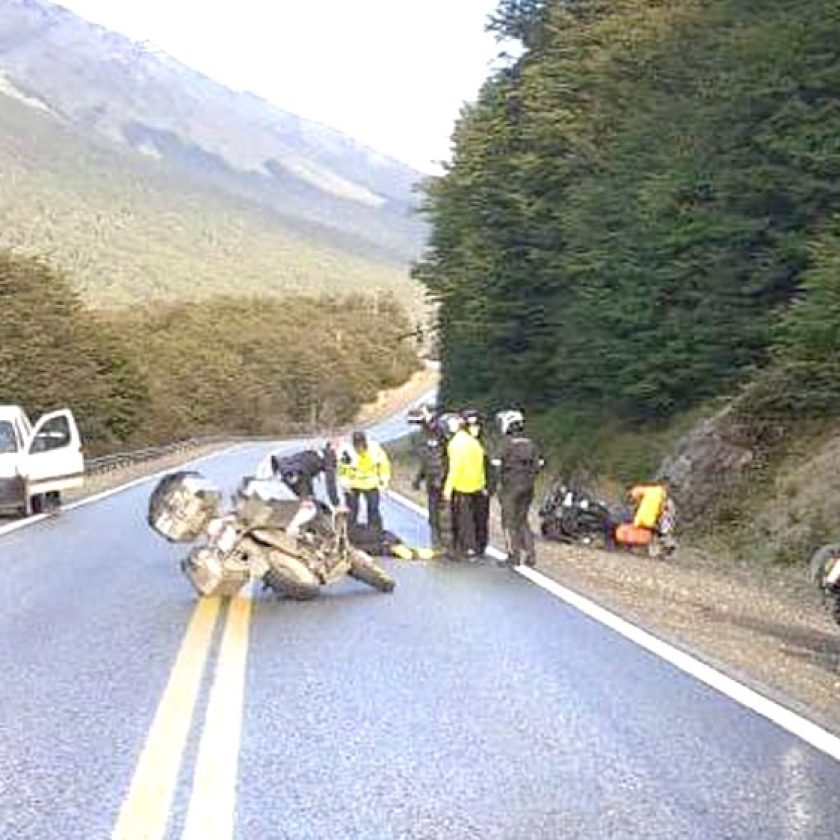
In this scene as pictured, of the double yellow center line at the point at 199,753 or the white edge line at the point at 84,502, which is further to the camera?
the white edge line at the point at 84,502

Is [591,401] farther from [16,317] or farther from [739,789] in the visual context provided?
[16,317]

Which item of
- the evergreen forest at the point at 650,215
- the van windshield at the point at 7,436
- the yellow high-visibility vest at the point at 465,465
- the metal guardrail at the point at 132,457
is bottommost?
the metal guardrail at the point at 132,457

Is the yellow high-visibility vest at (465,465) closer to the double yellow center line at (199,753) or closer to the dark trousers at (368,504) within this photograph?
the dark trousers at (368,504)

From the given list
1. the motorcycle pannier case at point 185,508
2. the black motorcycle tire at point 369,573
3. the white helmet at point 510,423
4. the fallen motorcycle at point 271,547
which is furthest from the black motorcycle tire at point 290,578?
the white helmet at point 510,423

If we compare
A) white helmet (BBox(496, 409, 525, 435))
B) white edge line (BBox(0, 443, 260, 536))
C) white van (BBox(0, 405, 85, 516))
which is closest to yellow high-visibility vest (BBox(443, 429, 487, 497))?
white helmet (BBox(496, 409, 525, 435))

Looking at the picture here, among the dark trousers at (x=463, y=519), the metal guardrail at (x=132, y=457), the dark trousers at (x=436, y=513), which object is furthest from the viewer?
the metal guardrail at (x=132, y=457)

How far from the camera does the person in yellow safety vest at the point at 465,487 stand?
63.2ft

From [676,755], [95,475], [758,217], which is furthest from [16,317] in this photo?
[676,755]

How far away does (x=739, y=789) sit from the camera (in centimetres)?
720

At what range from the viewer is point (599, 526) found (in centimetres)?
2361

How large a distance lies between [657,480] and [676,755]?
2205 centimetres

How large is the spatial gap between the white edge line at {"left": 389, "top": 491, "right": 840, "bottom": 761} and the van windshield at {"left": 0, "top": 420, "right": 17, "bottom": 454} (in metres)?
14.0

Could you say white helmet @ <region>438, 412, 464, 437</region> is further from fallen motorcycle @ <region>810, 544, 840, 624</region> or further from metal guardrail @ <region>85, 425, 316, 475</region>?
metal guardrail @ <region>85, 425, 316, 475</region>

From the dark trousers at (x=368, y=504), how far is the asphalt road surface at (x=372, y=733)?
656 centimetres
